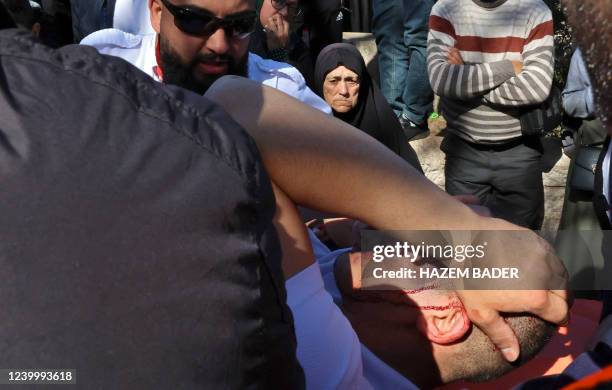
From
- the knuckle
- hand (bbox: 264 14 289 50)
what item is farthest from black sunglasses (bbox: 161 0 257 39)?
hand (bbox: 264 14 289 50)

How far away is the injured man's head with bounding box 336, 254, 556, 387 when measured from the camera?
1.53 meters

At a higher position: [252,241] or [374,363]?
[252,241]

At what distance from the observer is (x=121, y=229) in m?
0.68

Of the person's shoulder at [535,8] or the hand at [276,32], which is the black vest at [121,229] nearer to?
the person's shoulder at [535,8]

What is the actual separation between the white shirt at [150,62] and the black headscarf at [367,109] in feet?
3.92

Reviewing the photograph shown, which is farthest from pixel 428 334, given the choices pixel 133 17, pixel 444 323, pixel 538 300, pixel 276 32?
pixel 276 32

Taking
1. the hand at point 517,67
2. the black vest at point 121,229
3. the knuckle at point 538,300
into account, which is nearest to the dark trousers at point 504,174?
the hand at point 517,67

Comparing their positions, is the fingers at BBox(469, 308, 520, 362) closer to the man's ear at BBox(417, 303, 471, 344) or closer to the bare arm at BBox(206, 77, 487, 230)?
the man's ear at BBox(417, 303, 471, 344)

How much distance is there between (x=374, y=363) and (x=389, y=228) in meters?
0.42

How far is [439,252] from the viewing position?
1374mm

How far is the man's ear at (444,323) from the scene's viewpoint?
153 centimetres

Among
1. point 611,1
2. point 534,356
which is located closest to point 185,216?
point 611,1

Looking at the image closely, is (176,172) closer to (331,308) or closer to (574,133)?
(331,308)

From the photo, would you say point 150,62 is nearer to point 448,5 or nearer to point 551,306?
point 551,306
